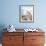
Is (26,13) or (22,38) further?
(26,13)

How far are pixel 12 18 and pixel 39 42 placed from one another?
119 cm

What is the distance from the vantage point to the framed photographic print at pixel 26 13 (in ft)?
13.4

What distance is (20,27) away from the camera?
13.6ft

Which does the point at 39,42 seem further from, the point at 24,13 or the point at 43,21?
the point at 24,13

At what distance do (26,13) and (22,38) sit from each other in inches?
35.2

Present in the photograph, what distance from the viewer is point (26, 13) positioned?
4.11 metres

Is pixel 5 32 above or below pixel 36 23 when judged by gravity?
below

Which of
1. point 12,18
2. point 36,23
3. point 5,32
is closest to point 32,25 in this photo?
point 36,23

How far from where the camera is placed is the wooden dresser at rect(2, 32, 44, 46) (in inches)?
143

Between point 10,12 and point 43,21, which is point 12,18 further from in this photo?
point 43,21

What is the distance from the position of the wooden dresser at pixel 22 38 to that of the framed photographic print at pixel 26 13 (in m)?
0.63

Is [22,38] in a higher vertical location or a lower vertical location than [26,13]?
lower

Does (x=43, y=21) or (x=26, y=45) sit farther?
(x=43, y=21)

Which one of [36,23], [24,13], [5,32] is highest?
[24,13]
